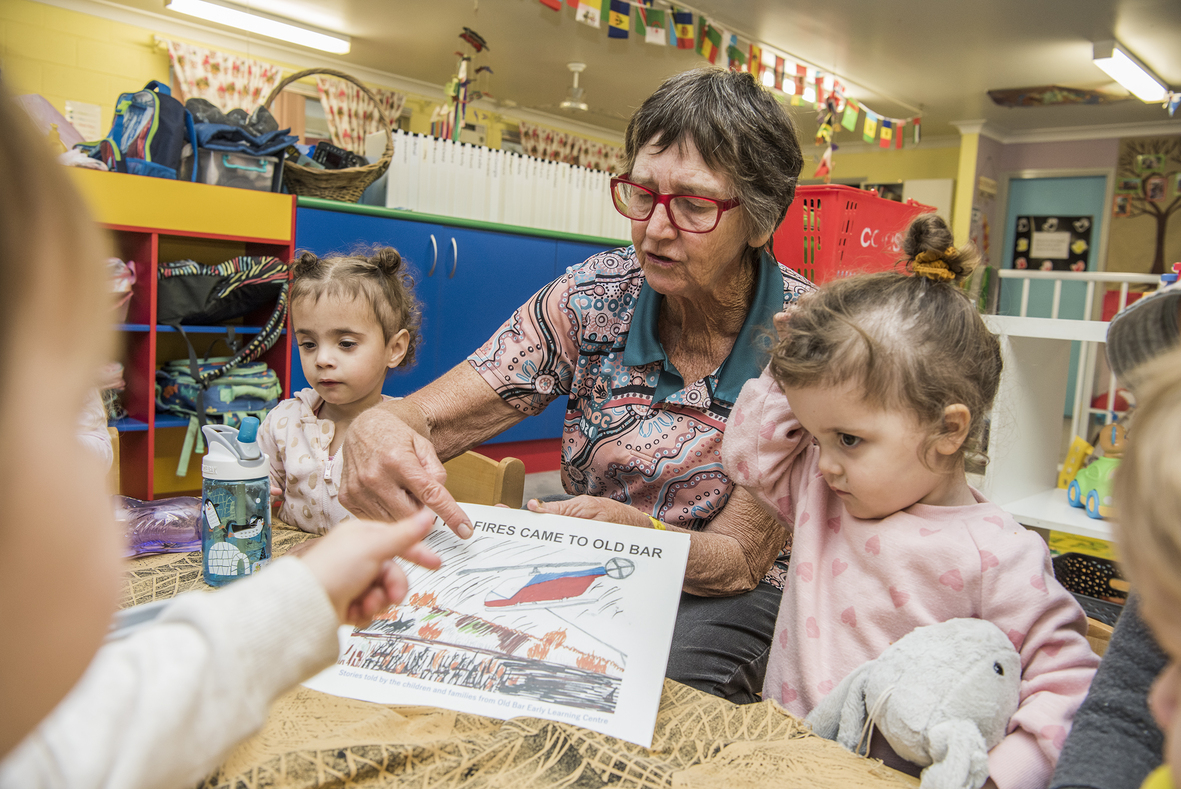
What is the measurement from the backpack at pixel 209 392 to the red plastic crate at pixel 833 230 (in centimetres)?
201

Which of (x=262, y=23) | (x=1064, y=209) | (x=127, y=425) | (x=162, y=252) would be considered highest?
(x=262, y=23)

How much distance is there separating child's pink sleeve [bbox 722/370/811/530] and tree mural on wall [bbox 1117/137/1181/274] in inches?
343

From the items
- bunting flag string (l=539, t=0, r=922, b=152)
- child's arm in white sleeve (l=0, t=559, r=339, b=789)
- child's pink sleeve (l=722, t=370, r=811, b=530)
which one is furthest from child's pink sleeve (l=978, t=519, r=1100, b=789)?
bunting flag string (l=539, t=0, r=922, b=152)

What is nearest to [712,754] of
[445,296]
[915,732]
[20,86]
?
[915,732]

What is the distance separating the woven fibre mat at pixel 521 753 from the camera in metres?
0.57

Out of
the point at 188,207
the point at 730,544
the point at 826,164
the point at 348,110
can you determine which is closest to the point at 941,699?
the point at 730,544

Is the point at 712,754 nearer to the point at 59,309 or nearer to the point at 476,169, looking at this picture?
the point at 59,309

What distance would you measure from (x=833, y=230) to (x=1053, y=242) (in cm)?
Result: 852

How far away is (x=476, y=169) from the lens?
3879 mm

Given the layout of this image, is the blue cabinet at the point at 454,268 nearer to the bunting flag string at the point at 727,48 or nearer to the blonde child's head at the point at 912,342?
the bunting flag string at the point at 727,48

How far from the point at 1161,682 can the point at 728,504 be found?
30.8 inches

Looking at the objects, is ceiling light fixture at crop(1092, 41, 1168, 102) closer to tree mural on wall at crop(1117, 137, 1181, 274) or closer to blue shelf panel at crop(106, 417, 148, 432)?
tree mural on wall at crop(1117, 137, 1181, 274)

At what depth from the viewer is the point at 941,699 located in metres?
0.65

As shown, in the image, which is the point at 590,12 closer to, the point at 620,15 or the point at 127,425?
the point at 620,15
